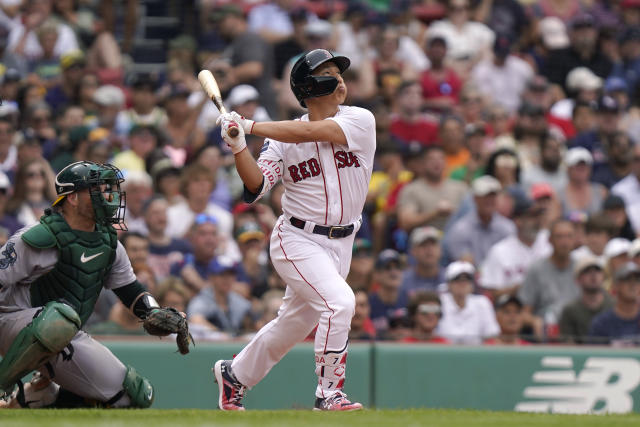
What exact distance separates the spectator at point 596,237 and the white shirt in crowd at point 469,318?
5.10 feet

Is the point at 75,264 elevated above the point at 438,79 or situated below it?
below

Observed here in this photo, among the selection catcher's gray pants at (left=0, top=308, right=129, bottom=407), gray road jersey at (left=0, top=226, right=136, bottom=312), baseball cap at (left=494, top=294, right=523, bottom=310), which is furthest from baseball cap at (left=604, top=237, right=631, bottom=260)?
gray road jersey at (left=0, top=226, right=136, bottom=312)

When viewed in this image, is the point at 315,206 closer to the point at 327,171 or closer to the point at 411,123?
the point at 327,171

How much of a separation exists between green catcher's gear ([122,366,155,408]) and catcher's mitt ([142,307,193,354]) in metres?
0.40

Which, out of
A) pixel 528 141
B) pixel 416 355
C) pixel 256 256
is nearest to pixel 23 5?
pixel 256 256

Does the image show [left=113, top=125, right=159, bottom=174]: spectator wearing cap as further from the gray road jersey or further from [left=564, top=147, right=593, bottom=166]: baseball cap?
the gray road jersey

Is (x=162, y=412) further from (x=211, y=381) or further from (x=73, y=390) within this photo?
(x=211, y=381)

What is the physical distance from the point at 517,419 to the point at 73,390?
2525 mm

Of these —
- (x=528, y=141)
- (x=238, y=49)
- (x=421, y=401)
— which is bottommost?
(x=421, y=401)

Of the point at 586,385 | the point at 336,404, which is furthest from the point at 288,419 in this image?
the point at 586,385

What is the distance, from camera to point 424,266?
1043 centimetres

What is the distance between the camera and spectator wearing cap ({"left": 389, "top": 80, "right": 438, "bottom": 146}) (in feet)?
42.0

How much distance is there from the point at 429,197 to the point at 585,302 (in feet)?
6.93

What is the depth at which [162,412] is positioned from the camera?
661cm
